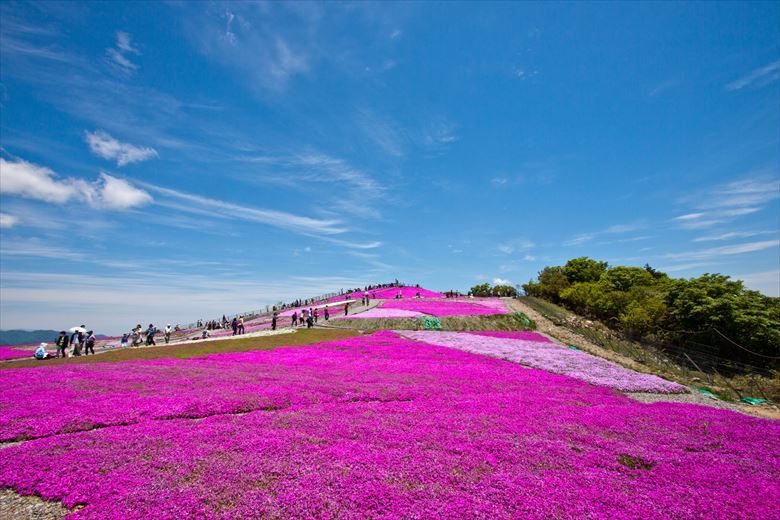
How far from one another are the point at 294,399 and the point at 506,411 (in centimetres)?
894

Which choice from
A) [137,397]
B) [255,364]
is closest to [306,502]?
[137,397]

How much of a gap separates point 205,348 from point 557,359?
1157 inches

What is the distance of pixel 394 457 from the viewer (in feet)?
29.8

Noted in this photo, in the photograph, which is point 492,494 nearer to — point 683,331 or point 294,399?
point 294,399

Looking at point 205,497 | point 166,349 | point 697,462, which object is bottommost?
point 697,462

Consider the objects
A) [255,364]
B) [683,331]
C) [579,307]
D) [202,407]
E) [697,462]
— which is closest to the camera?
[697,462]

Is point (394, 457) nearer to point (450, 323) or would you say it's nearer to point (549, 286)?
point (450, 323)

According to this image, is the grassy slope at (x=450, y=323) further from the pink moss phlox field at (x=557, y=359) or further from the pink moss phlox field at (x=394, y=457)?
the pink moss phlox field at (x=394, y=457)

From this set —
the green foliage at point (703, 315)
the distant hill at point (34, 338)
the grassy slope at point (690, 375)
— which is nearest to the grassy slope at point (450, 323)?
the grassy slope at point (690, 375)

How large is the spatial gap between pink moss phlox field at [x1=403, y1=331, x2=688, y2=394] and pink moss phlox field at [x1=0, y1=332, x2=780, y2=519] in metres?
4.85

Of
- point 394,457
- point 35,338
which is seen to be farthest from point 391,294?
point 35,338

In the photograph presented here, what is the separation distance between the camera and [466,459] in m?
9.33

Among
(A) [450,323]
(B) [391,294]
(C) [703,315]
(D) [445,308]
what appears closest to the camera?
(C) [703,315]

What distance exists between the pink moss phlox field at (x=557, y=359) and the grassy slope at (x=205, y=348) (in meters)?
9.73
